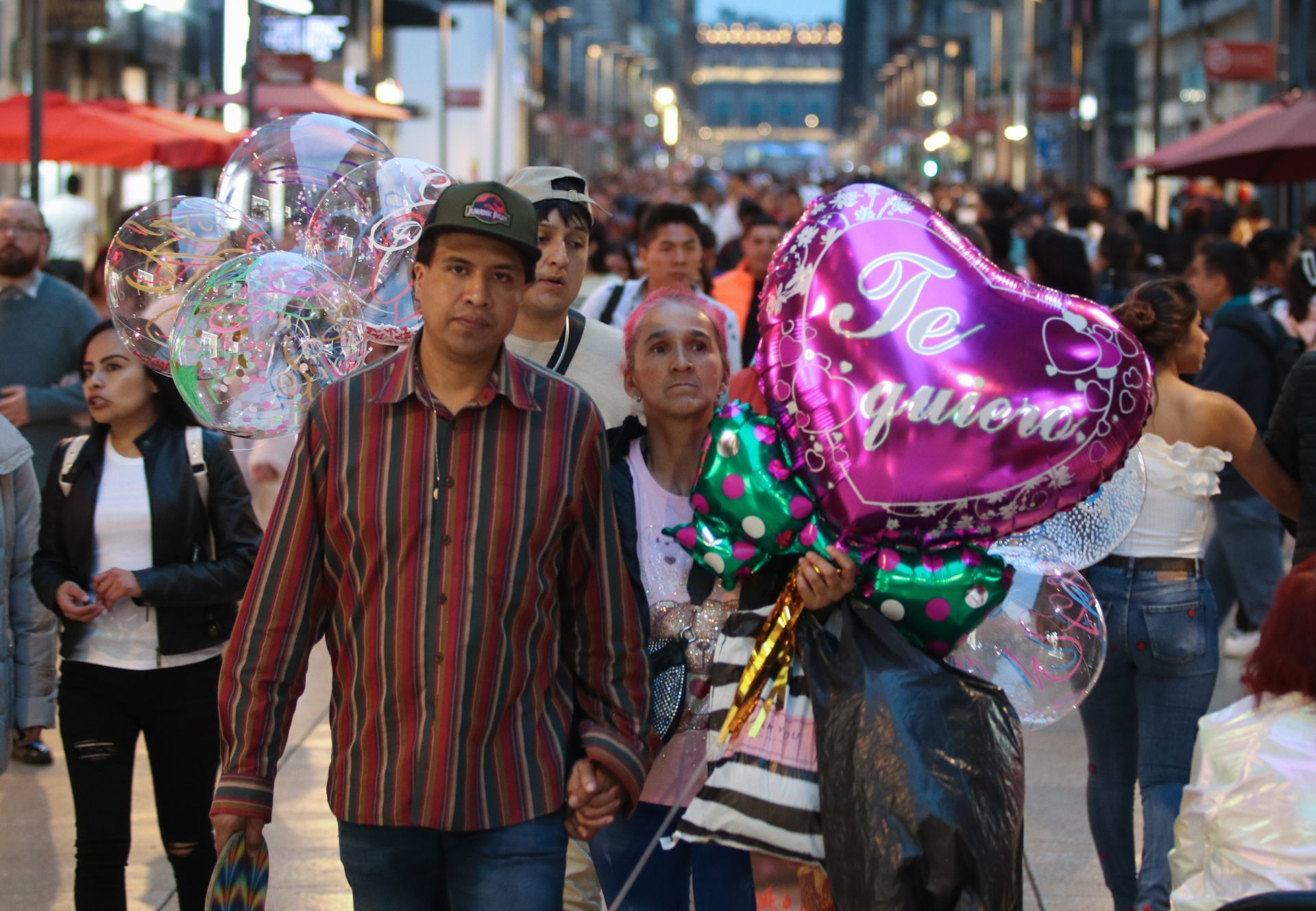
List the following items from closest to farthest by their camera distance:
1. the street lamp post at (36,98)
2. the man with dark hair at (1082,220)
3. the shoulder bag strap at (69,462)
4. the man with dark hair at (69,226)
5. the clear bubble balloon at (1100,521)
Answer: the clear bubble balloon at (1100,521)
the shoulder bag strap at (69,462)
the street lamp post at (36,98)
the man with dark hair at (69,226)
the man with dark hair at (1082,220)

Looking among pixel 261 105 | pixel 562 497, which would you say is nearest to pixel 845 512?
pixel 562 497

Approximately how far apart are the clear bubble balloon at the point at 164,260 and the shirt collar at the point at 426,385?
1303mm

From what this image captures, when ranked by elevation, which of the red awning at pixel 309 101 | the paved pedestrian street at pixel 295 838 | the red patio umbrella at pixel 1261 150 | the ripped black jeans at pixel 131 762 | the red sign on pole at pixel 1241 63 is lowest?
the paved pedestrian street at pixel 295 838

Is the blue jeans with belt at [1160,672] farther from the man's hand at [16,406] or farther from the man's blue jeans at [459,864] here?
the man's hand at [16,406]

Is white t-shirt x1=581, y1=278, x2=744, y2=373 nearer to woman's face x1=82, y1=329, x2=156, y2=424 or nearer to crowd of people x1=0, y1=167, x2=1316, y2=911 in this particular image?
crowd of people x1=0, y1=167, x2=1316, y2=911

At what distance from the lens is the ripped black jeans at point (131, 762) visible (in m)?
4.04

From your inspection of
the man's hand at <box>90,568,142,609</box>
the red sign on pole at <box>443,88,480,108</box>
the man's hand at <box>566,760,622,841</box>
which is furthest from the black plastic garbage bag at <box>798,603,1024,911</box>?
the red sign on pole at <box>443,88,480,108</box>

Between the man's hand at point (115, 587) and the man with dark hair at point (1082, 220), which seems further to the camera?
the man with dark hair at point (1082, 220)

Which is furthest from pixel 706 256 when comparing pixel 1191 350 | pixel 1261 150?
pixel 1191 350

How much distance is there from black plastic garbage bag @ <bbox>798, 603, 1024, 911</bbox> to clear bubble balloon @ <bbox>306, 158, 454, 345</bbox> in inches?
58.6

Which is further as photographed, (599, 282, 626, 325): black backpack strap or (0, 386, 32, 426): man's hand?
(599, 282, 626, 325): black backpack strap

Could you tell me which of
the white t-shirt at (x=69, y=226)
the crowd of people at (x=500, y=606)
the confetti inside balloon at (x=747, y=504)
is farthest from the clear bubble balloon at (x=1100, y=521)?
the white t-shirt at (x=69, y=226)

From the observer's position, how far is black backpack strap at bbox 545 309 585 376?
175 inches

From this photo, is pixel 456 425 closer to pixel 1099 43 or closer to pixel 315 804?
pixel 315 804
